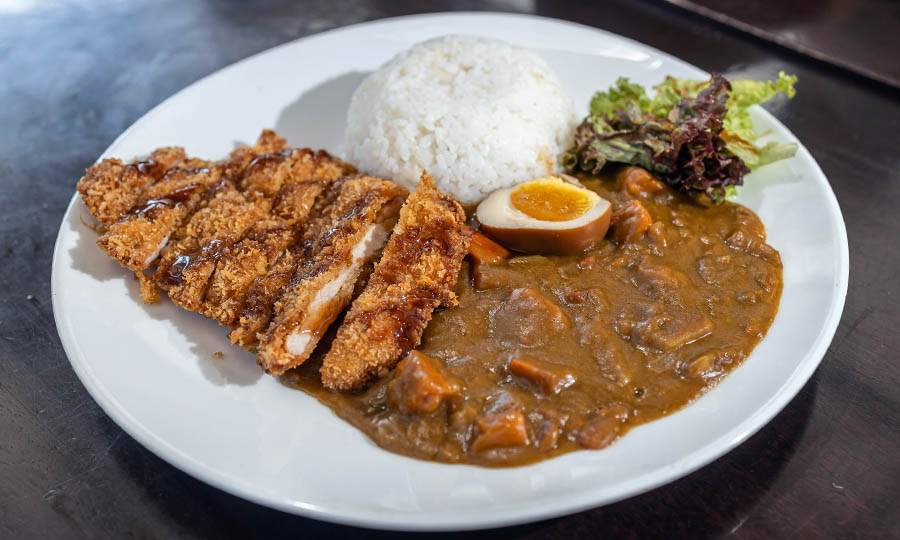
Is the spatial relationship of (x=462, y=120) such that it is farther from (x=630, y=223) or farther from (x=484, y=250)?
(x=630, y=223)

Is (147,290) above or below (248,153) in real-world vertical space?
below

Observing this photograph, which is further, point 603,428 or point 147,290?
point 147,290

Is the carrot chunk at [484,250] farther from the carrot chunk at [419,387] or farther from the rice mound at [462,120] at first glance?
the carrot chunk at [419,387]

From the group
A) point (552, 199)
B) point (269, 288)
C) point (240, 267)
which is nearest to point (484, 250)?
point (552, 199)

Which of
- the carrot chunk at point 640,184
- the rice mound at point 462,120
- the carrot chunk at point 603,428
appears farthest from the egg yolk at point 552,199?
the carrot chunk at point 603,428

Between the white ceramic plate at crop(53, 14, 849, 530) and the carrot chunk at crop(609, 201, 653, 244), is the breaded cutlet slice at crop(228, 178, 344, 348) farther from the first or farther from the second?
the carrot chunk at crop(609, 201, 653, 244)

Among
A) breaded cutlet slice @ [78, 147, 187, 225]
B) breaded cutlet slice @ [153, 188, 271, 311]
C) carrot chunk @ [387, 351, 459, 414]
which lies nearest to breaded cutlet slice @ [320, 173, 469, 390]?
carrot chunk @ [387, 351, 459, 414]
